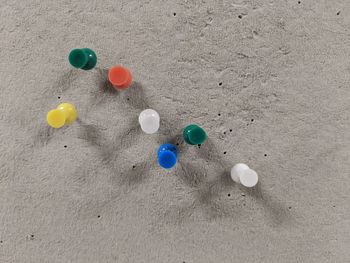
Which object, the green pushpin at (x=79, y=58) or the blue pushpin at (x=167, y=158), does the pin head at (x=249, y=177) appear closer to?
the blue pushpin at (x=167, y=158)

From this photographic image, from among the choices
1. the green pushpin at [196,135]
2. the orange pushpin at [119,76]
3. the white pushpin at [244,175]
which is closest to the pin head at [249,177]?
the white pushpin at [244,175]

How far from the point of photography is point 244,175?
0.60m

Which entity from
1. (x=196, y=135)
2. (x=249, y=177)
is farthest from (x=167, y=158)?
(x=249, y=177)

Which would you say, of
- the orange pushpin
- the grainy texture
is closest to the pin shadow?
the grainy texture

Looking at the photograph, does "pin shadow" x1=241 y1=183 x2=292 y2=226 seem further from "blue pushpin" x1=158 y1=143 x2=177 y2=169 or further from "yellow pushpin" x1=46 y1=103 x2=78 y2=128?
"yellow pushpin" x1=46 y1=103 x2=78 y2=128

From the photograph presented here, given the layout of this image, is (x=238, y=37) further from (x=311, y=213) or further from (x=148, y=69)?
(x=311, y=213)

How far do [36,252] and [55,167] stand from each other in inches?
8.2

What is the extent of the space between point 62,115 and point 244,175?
15.7 inches

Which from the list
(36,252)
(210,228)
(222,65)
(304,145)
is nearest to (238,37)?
(222,65)

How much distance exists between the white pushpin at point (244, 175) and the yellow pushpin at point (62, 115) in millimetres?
381

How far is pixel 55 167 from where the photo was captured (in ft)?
2.15

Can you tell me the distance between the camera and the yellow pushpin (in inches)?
22.5

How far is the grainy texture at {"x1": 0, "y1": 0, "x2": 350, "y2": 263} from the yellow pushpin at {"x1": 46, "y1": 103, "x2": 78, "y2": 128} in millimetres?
24

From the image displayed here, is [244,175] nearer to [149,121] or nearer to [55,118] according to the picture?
[149,121]
